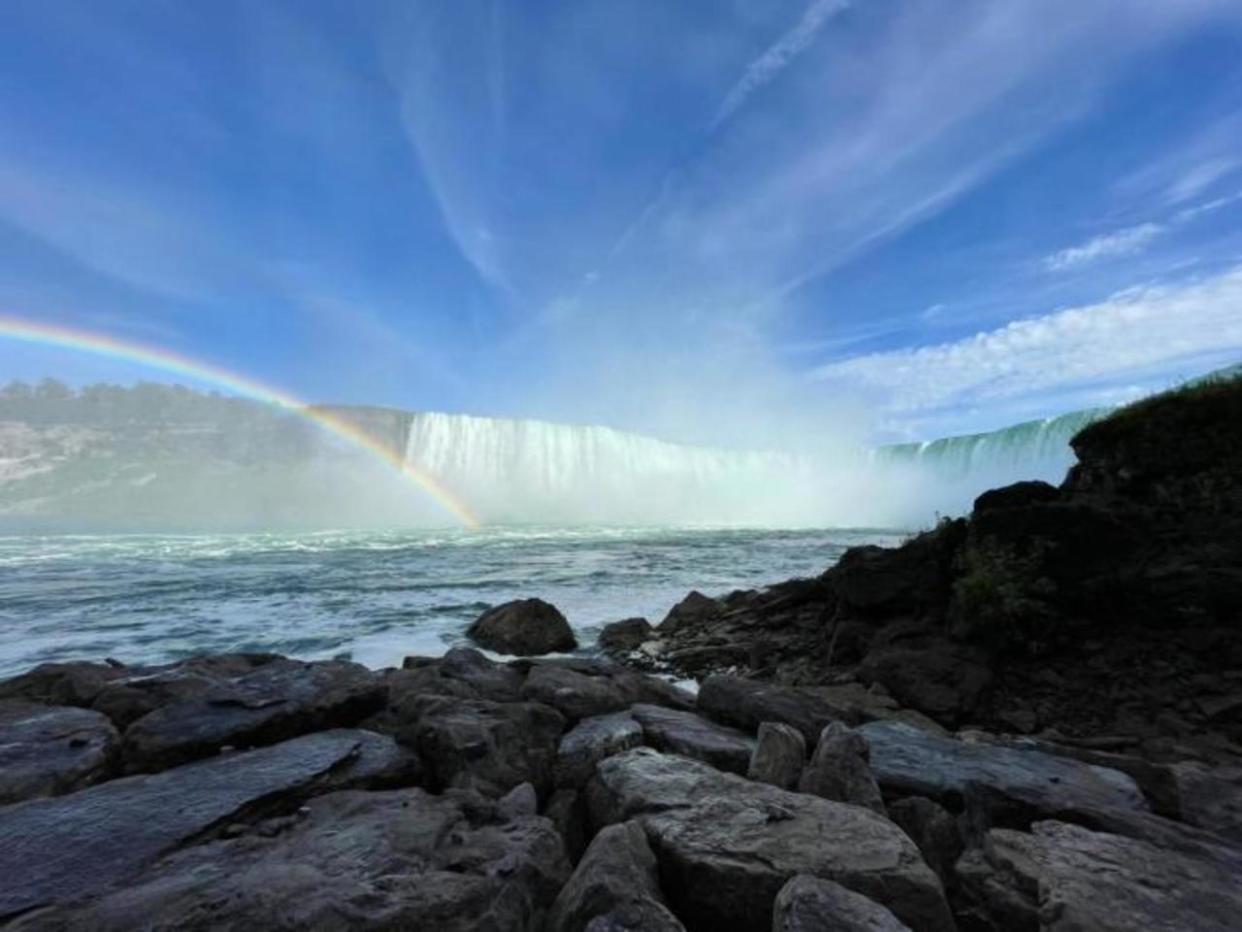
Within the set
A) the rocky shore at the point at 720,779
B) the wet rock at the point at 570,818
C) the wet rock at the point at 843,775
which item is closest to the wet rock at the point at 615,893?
the rocky shore at the point at 720,779

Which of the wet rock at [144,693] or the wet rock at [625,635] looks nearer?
the wet rock at [144,693]

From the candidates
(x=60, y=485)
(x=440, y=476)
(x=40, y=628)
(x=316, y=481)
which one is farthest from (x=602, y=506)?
(x=60, y=485)

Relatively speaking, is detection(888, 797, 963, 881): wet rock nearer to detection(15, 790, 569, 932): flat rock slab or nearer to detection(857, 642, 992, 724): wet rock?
detection(15, 790, 569, 932): flat rock slab

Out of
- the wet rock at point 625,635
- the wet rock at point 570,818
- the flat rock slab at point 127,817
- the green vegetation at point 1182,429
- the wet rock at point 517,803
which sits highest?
the green vegetation at point 1182,429

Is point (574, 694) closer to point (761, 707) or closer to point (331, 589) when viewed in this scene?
point (761, 707)

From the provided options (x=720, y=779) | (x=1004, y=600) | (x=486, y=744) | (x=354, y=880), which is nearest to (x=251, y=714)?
(x=486, y=744)

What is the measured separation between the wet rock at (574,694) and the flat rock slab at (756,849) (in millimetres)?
2227

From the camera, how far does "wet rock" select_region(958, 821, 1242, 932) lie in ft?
9.43

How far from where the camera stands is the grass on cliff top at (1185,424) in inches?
389

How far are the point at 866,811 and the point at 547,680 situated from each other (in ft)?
12.8

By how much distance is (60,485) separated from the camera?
14275cm

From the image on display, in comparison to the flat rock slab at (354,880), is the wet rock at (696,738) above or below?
below

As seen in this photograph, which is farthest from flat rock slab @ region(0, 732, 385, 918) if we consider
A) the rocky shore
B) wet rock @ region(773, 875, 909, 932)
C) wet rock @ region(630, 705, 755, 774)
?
wet rock @ region(773, 875, 909, 932)

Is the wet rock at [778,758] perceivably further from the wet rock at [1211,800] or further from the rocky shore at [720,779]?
the wet rock at [1211,800]
